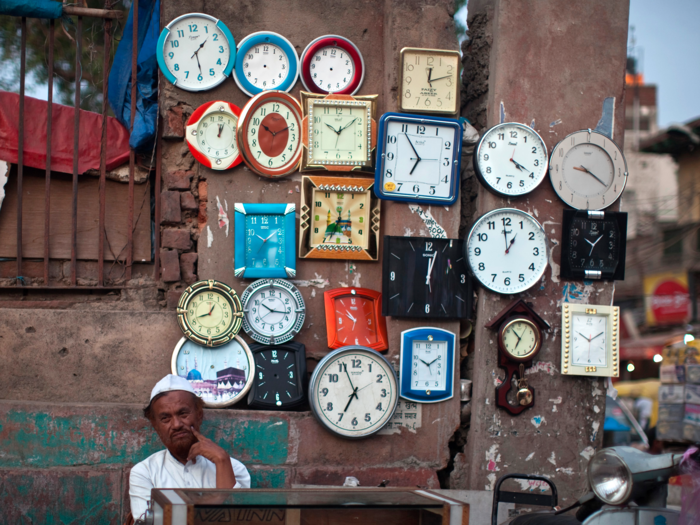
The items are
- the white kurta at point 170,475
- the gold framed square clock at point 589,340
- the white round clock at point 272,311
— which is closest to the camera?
the white kurta at point 170,475

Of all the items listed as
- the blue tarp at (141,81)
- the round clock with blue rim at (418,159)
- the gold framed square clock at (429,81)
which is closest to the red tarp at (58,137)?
the blue tarp at (141,81)

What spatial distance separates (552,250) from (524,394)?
94cm

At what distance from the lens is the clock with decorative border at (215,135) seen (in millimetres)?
3832

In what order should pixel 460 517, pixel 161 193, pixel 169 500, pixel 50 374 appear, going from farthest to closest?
pixel 161 193, pixel 50 374, pixel 460 517, pixel 169 500

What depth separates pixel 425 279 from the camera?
3.90 meters

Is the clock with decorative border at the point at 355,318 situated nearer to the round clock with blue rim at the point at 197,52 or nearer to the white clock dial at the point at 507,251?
the white clock dial at the point at 507,251

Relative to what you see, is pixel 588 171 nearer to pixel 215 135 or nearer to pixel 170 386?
pixel 215 135

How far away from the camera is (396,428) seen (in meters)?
3.88

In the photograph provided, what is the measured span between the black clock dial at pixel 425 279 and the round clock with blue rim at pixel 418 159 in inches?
11.5

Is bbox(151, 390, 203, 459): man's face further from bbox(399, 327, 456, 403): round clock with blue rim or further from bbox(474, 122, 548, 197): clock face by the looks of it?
bbox(474, 122, 548, 197): clock face

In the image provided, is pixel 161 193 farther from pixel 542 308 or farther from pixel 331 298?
pixel 542 308

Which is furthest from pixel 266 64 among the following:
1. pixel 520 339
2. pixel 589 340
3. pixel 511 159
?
pixel 589 340

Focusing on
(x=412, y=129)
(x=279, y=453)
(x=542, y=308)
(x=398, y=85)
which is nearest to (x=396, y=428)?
(x=279, y=453)

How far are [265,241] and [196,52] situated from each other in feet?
4.06
